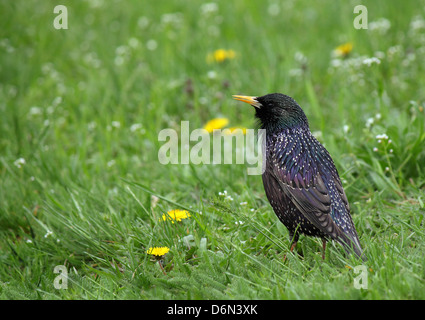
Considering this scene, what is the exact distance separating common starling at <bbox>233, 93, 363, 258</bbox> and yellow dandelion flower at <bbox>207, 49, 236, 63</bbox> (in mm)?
2928

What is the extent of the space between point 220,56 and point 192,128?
128 centimetres

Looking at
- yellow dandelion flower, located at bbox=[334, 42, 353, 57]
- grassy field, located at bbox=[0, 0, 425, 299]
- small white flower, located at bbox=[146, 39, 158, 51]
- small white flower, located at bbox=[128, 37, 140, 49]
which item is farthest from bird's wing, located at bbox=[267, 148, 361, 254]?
small white flower, located at bbox=[128, 37, 140, 49]

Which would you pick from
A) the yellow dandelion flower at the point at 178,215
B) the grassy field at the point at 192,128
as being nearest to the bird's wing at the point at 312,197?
the grassy field at the point at 192,128

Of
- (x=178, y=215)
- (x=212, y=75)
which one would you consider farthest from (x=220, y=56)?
(x=178, y=215)

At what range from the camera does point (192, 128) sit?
18.1ft

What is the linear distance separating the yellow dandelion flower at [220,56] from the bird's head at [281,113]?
2902 millimetres

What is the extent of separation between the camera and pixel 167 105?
19.3 feet

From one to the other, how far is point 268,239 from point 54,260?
1.49 metres

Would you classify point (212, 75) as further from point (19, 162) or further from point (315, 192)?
point (315, 192)

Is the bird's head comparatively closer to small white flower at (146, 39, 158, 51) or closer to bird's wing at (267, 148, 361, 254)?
bird's wing at (267, 148, 361, 254)

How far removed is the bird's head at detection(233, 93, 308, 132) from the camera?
349cm

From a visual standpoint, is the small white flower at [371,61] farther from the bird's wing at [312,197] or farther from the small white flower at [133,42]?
the small white flower at [133,42]

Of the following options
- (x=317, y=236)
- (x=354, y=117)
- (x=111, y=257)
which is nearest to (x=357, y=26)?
(x=354, y=117)
